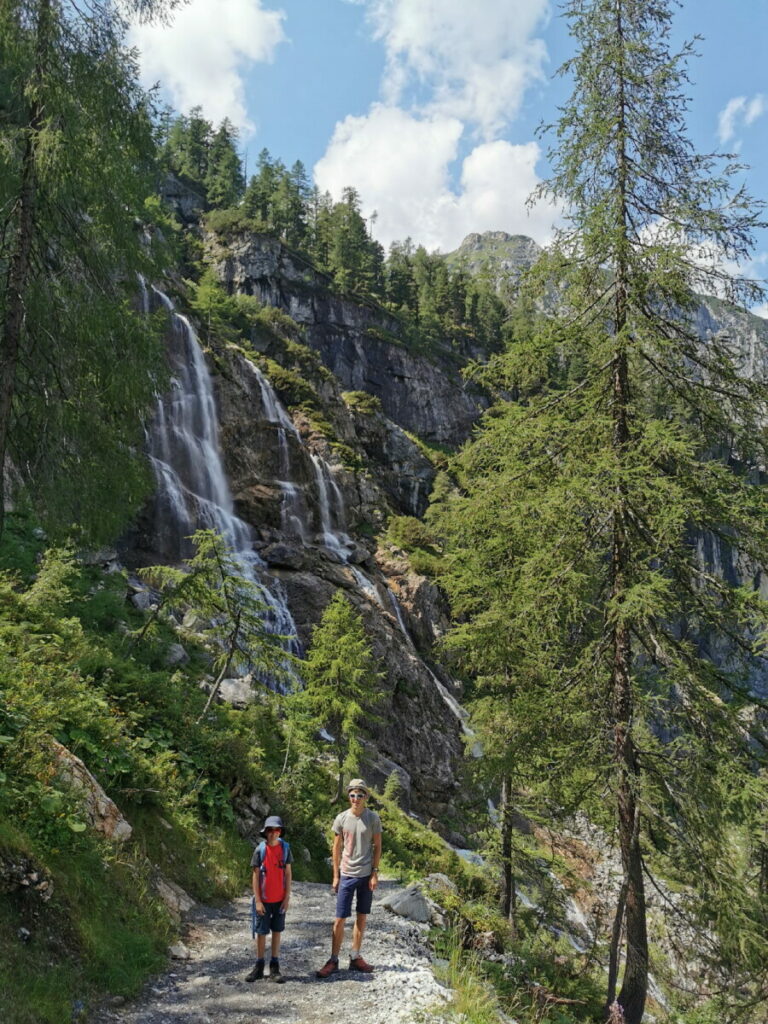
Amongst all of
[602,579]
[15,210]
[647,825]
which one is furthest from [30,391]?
[647,825]

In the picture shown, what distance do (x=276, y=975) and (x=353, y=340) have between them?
66783mm

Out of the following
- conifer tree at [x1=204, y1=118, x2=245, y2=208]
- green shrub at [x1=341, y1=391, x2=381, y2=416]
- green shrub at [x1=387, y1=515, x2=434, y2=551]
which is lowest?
green shrub at [x1=387, y1=515, x2=434, y2=551]

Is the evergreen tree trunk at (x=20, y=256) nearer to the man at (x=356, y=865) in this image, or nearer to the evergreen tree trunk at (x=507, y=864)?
the man at (x=356, y=865)

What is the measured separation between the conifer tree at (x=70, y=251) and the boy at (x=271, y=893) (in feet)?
14.4

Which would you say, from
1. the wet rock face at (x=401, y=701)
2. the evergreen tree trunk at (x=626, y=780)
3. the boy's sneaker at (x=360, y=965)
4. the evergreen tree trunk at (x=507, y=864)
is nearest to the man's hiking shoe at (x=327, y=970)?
the boy's sneaker at (x=360, y=965)

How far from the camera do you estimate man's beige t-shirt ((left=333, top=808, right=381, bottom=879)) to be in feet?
19.4

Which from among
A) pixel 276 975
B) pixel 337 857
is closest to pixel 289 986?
pixel 276 975

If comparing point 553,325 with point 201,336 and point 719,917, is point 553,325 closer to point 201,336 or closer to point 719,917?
point 719,917

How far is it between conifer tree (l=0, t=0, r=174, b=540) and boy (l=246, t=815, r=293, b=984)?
4395 mm

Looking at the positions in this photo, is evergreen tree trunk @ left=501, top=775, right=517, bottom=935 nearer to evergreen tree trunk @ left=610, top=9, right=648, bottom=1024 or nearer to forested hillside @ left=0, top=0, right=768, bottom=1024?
forested hillside @ left=0, top=0, right=768, bottom=1024

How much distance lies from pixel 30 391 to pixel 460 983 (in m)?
7.57

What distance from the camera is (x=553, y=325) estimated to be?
26.7 ft

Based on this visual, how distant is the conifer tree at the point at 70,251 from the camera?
21.5 ft

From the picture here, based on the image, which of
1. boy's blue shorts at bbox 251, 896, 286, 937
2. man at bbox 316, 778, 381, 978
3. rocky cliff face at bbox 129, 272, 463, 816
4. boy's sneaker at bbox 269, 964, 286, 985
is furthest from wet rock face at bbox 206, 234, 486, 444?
boy's sneaker at bbox 269, 964, 286, 985
